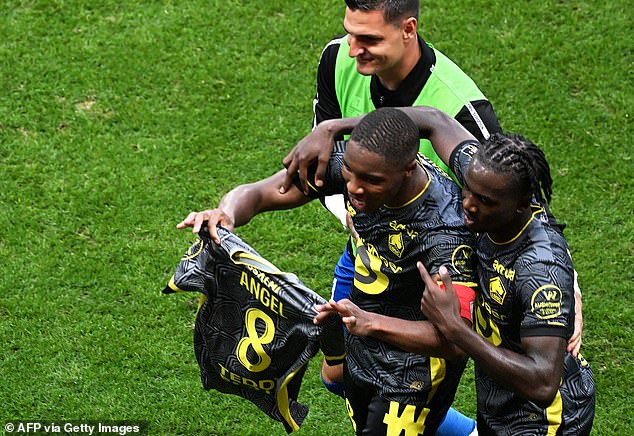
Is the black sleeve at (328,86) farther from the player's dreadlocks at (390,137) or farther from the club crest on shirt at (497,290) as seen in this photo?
the club crest on shirt at (497,290)

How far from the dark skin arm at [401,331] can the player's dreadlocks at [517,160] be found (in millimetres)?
693

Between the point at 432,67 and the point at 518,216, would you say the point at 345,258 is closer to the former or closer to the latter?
the point at 432,67

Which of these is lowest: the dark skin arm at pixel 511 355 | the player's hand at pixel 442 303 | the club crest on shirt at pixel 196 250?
the club crest on shirt at pixel 196 250

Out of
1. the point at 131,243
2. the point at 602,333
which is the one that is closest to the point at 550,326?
the point at 602,333

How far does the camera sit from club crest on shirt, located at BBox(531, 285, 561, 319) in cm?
422

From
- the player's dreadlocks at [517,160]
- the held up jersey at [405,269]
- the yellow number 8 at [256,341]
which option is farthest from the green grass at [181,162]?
the player's dreadlocks at [517,160]

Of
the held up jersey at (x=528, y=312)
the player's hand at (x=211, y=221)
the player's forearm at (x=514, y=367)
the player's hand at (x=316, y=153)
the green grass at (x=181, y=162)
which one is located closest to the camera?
the player's forearm at (x=514, y=367)

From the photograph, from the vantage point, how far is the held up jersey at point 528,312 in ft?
14.0

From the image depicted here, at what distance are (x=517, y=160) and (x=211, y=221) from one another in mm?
1588

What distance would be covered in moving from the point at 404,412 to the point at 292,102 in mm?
4479

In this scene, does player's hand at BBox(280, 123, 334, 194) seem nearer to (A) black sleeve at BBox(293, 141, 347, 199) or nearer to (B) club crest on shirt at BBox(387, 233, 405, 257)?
(A) black sleeve at BBox(293, 141, 347, 199)

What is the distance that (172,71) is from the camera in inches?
361

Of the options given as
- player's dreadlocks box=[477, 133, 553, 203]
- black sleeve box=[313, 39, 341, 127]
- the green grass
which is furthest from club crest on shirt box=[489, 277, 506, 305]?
the green grass

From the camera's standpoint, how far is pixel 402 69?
17.9 feet
